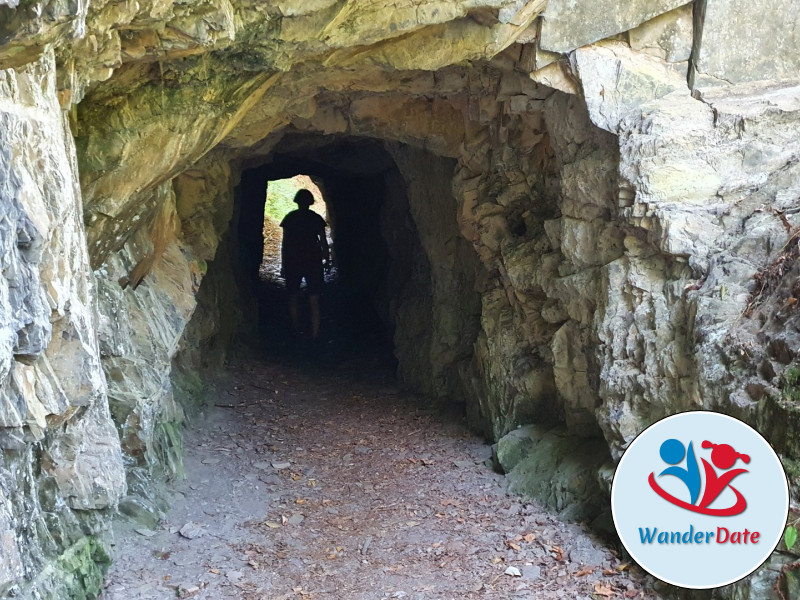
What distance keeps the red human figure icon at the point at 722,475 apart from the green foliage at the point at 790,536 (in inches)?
9.0

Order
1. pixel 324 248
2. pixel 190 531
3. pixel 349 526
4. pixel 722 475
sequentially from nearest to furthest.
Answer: pixel 722 475
pixel 190 531
pixel 349 526
pixel 324 248

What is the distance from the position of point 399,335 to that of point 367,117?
12.4ft

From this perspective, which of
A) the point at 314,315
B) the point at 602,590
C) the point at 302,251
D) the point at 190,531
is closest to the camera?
the point at 602,590

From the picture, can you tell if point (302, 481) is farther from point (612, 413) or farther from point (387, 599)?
point (612, 413)

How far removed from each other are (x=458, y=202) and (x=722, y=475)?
4.57 metres

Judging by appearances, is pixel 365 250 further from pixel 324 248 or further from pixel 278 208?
pixel 278 208

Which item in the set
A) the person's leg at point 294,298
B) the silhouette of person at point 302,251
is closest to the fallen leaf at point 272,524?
the person's leg at point 294,298

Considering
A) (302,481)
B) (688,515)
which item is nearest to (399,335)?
(302,481)

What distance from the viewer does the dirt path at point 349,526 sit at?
5133 mm

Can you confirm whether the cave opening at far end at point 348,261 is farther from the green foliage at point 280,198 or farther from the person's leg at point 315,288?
the green foliage at point 280,198

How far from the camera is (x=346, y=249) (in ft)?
54.7

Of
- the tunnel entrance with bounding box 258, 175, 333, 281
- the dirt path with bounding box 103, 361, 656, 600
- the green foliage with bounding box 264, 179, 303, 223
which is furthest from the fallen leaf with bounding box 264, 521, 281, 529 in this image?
the green foliage with bounding box 264, 179, 303, 223

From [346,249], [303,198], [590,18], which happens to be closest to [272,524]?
[590,18]

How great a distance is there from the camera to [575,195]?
6.09 m
